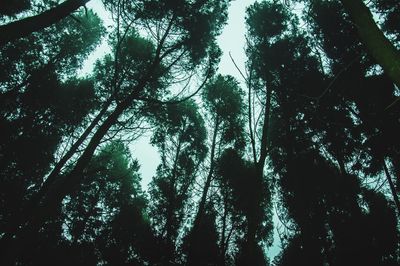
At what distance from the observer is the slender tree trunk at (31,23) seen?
2822 millimetres

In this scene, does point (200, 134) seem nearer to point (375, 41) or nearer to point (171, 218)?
point (171, 218)

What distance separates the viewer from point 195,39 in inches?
392

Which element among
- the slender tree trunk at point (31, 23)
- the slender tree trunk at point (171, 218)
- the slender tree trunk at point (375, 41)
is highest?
the slender tree trunk at point (171, 218)

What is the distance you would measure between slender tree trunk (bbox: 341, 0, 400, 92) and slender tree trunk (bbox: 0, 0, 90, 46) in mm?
3590

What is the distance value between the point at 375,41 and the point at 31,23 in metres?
3.78

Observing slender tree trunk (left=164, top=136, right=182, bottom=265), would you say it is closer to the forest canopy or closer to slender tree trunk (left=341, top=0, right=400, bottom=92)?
the forest canopy

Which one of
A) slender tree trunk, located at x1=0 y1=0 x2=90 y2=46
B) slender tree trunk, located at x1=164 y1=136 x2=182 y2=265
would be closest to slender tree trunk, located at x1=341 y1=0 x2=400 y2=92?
slender tree trunk, located at x1=0 y1=0 x2=90 y2=46

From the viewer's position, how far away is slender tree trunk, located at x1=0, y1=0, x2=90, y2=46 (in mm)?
2822

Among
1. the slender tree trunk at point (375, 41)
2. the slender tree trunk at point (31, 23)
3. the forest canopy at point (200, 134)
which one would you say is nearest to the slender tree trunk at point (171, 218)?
the forest canopy at point (200, 134)

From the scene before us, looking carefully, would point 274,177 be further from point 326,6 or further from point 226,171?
point 326,6

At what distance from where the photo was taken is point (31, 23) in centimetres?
304

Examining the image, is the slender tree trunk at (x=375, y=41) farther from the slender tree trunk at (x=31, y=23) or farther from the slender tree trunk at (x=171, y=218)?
the slender tree trunk at (x=171, y=218)

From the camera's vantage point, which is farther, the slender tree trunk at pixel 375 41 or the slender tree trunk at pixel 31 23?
the slender tree trunk at pixel 31 23

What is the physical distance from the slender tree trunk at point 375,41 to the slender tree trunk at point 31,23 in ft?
11.8
